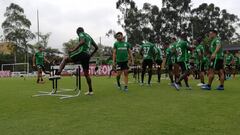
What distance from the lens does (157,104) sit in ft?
28.8

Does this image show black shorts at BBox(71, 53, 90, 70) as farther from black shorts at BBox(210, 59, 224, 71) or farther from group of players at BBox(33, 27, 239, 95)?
black shorts at BBox(210, 59, 224, 71)

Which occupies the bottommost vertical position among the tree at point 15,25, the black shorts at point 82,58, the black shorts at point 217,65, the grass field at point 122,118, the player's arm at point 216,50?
the grass field at point 122,118

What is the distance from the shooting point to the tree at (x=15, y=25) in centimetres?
7838

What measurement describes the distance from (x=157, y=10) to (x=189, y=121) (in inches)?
2999

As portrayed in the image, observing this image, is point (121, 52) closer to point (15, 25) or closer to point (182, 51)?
point (182, 51)

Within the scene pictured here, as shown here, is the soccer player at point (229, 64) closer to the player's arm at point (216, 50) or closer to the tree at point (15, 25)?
the player's arm at point (216, 50)

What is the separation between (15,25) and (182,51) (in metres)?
68.8

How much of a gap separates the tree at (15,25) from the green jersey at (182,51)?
68.1 meters

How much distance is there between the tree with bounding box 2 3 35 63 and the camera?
78375 mm

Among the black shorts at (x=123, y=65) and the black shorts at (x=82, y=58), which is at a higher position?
the black shorts at (x=82, y=58)

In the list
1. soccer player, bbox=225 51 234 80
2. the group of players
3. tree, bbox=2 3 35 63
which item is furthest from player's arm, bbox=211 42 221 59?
tree, bbox=2 3 35 63

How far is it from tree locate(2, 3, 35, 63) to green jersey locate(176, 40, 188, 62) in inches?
2682

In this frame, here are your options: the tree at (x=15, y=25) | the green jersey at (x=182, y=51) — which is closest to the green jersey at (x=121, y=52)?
the green jersey at (x=182, y=51)

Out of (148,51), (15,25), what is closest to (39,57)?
(148,51)
